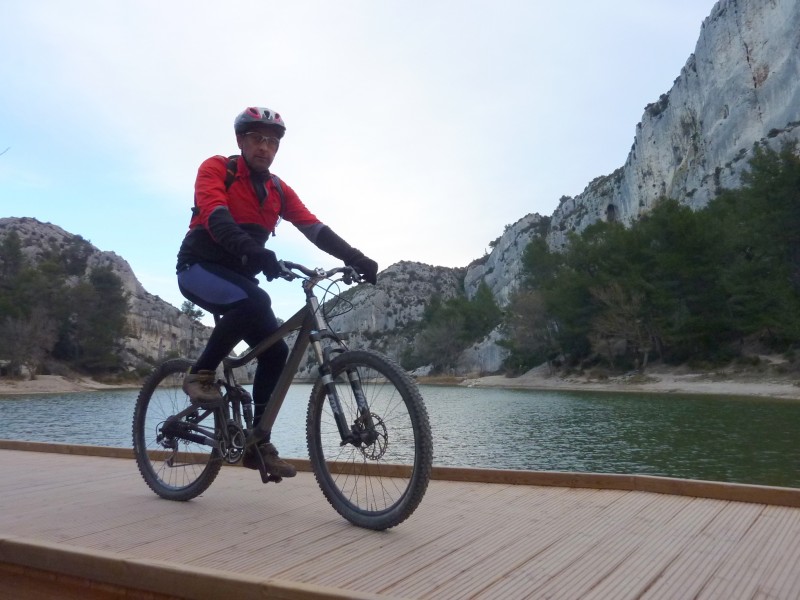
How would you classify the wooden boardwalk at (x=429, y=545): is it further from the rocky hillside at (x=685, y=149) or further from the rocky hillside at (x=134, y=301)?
the rocky hillside at (x=134, y=301)

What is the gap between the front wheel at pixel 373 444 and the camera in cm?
256

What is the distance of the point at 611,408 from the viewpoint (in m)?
26.0

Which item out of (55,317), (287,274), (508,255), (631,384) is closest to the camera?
(287,274)

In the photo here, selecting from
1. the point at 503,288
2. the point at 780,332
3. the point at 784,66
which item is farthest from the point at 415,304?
the point at 780,332

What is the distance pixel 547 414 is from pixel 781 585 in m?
22.9

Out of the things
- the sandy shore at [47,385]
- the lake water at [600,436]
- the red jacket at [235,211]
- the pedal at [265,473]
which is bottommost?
the lake water at [600,436]

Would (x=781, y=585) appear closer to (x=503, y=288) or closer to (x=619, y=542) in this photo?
(x=619, y=542)

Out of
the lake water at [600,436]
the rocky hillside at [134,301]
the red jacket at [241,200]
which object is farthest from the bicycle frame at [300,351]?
the rocky hillside at [134,301]

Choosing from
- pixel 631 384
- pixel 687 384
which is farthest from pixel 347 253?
pixel 631 384

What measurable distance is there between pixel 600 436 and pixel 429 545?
15.0 m

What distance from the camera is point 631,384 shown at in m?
41.9

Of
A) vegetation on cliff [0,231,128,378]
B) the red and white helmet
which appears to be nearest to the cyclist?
the red and white helmet

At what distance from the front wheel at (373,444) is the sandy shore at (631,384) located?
97.2 ft

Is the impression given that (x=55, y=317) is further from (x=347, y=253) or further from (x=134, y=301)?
(x=347, y=253)
